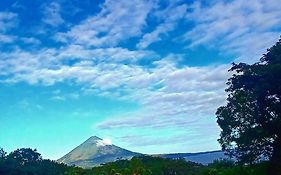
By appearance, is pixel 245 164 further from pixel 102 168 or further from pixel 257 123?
pixel 102 168

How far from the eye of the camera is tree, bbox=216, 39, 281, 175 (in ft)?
112

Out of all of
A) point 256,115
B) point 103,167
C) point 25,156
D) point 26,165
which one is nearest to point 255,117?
point 256,115

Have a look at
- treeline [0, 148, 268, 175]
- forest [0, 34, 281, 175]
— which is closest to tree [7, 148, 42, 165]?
treeline [0, 148, 268, 175]

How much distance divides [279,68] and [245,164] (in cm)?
1023

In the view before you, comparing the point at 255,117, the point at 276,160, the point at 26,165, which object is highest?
the point at 26,165

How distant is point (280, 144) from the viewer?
3434 cm

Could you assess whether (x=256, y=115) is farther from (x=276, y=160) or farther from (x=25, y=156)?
(x=25, y=156)

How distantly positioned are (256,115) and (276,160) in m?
4.29

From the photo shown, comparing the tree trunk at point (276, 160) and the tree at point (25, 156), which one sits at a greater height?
the tree at point (25, 156)

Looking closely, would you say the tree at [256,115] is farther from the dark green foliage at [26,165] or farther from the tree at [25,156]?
the tree at [25,156]

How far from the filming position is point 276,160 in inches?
1361

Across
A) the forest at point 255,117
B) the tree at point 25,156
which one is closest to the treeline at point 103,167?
the tree at point 25,156

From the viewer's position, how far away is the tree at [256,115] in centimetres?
3403

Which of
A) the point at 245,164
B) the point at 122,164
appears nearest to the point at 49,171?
the point at 122,164
